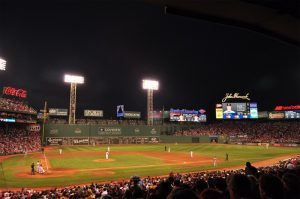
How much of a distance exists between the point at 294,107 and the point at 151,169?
6282 centimetres

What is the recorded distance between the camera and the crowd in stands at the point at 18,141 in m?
44.7

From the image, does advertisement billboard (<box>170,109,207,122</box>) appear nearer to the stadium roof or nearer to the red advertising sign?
the red advertising sign

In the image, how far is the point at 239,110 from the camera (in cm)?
8231

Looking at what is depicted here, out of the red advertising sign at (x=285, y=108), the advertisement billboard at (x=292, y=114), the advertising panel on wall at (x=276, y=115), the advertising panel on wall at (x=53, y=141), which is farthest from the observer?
the advertising panel on wall at (x=276, y=115)

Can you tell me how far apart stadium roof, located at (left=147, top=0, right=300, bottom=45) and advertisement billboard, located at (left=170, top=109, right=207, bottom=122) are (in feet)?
263

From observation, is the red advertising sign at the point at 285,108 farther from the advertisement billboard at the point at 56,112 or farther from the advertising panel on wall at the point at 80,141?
the advertisement billboard at the point at 56,112

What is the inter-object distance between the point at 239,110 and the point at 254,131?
781cm

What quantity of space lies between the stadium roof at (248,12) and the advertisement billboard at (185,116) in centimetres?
8021

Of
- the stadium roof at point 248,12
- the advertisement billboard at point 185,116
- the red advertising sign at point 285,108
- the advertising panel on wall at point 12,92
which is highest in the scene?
the advertising panel on wall at point 12,92

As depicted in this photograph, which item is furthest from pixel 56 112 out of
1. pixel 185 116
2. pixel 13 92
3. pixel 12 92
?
pixel 185 116

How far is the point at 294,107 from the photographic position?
76188 mm

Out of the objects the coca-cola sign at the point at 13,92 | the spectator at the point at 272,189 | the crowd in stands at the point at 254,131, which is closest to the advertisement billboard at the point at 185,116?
the crowd in stands at the point at 254,131

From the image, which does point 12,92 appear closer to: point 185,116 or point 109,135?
point 109,135

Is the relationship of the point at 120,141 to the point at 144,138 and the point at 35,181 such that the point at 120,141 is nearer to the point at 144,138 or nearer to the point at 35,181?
the point at 144,138
